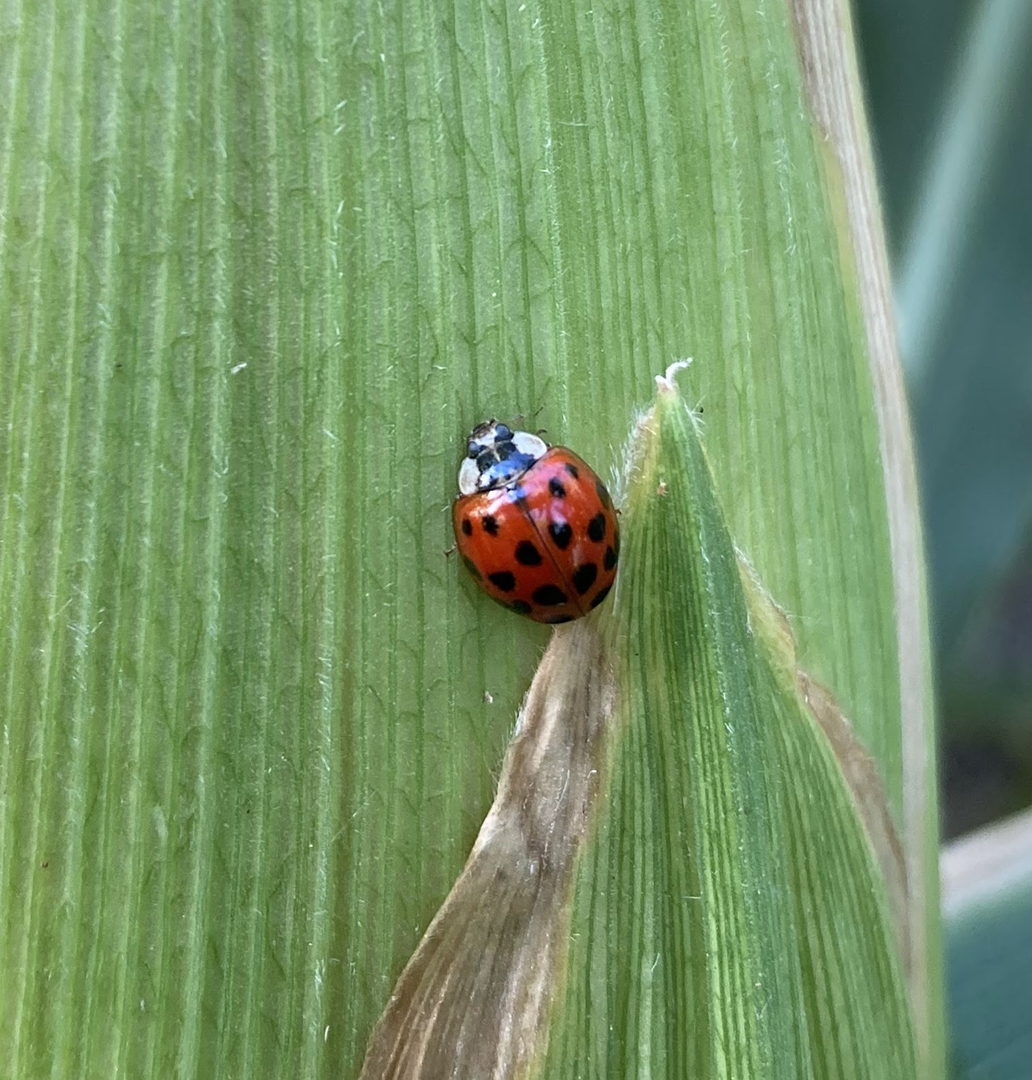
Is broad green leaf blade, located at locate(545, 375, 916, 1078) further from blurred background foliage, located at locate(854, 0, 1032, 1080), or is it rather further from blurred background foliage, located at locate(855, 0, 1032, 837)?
blurred background foliage, located at locate(855, 0, 1032, 837)

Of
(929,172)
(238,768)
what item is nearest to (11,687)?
(238,768)

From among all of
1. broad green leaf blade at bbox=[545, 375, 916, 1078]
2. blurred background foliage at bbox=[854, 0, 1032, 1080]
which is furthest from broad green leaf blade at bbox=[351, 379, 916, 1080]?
blurred background foliage at bbox=[854, 0, 1032, 1080]

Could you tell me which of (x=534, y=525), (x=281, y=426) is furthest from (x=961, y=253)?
(x=281, y=426)

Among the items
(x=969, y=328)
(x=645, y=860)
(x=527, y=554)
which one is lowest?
(x=645, y=860)

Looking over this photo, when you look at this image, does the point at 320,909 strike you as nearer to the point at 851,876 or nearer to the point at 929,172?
the point at 851,876

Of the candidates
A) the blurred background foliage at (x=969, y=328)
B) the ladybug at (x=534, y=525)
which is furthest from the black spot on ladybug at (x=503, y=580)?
the blurred background foliage at (x=969, y=328)

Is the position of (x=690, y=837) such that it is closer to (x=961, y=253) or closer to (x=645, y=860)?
(x=645, y=860)
